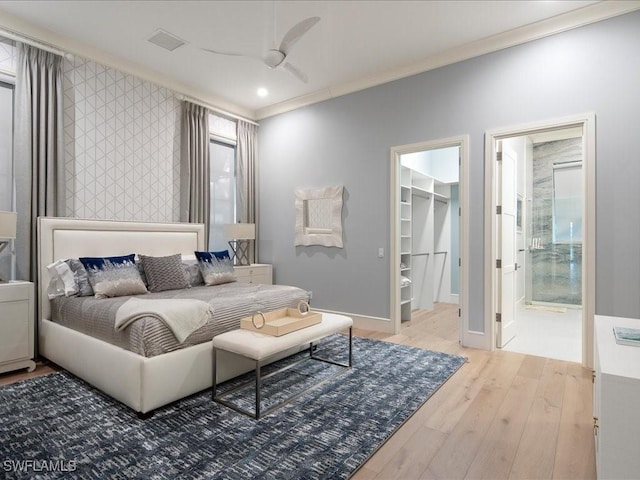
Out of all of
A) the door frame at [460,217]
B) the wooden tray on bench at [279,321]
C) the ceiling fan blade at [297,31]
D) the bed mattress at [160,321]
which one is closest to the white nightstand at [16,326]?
the bed mattress at [160,321]

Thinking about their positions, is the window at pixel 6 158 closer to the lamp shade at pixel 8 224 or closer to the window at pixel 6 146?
the window at pixel 6 146

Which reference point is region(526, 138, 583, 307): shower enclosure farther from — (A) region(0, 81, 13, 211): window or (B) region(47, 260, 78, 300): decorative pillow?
(A) region(0, 81, 13, 211): window

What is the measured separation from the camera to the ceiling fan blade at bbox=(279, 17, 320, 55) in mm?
2533

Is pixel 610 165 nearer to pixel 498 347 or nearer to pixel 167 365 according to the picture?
pixel 498 347

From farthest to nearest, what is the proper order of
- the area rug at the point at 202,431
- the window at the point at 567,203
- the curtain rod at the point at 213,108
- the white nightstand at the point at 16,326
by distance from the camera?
the window at the point at 567,203 → the curtain rod at the point at 213,108 → the white nightstand at the point at 16,326 → the area rug at the point at 202,431

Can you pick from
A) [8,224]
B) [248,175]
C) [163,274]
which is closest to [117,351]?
[163,274]

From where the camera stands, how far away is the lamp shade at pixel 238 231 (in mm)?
→ 5023

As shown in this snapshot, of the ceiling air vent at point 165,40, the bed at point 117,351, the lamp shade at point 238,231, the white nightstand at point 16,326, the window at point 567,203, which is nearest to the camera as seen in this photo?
the bed at point 117,351

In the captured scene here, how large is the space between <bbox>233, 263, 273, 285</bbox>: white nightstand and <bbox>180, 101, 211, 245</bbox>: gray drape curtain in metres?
0.64

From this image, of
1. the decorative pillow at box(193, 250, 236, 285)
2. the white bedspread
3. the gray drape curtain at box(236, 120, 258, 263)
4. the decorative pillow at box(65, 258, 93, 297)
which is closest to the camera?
the white bedspread

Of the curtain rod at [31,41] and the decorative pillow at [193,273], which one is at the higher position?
the curtain rod at [31,41]

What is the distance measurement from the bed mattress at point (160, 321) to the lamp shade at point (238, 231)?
1328mm

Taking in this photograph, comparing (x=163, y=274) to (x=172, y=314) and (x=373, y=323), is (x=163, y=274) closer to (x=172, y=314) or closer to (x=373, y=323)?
(x=172, y=314)

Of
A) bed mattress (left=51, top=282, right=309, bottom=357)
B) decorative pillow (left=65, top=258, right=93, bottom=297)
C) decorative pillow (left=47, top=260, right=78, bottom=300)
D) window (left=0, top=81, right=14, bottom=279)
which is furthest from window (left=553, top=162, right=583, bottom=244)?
window (left=0, top=81, right=14, bottom=279)
